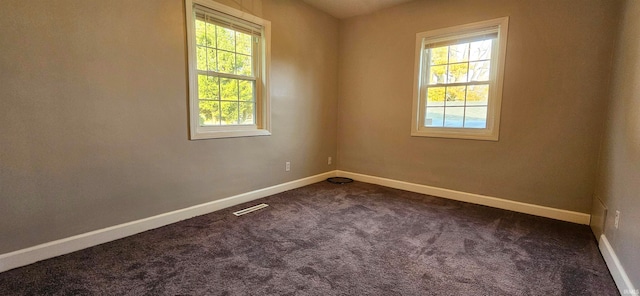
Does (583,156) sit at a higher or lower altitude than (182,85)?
lower

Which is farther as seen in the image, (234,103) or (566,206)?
(234,103)

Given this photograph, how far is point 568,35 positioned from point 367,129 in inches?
97.2

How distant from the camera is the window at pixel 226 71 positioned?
279cm

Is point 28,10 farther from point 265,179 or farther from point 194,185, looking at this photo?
point 265,179

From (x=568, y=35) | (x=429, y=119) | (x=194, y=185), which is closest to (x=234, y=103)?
(x=194, y=185)

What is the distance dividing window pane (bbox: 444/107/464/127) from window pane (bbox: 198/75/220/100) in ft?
9.28

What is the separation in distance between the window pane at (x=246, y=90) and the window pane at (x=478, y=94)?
266 centimetres

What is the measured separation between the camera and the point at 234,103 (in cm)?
322

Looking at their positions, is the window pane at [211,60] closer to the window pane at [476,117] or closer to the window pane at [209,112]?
the window pane at [209,112]

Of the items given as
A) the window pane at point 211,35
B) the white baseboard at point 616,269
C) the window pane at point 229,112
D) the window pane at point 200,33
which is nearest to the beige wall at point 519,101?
the white baseboard at point 616,269

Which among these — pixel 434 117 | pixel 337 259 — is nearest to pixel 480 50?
pixel 434 117

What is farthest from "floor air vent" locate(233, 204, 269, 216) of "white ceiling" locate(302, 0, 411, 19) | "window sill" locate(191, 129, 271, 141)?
"white ceiling" locate(302, 0, 411, 19)

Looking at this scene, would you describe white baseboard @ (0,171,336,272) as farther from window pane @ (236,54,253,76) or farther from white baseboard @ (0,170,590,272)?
window pane @ (236,54,253,76)

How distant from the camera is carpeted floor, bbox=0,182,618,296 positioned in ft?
5.62
